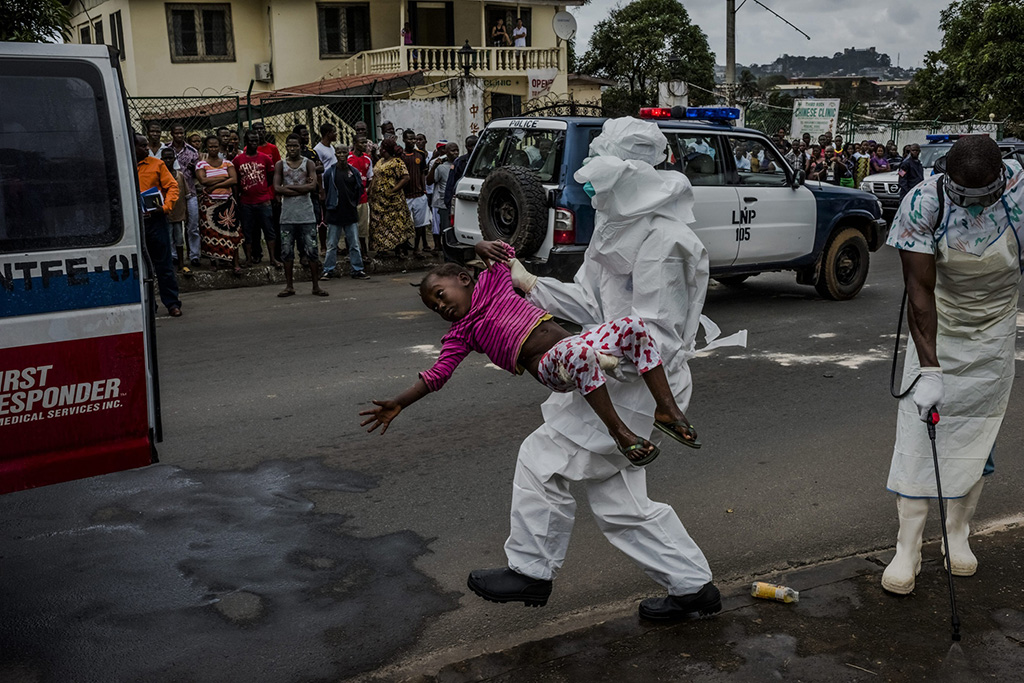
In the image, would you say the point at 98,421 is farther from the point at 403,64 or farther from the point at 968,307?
the point at 403,64

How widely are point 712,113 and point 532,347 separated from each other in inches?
274

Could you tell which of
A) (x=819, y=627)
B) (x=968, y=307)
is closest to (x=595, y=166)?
(x=968, y=307)

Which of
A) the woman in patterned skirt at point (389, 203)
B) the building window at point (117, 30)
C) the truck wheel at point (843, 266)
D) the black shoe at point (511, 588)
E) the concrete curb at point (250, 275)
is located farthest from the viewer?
the building window at point (117, 30)

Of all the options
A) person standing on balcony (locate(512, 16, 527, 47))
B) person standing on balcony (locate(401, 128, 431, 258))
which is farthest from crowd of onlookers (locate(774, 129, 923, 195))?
person standing on balcony (locate(512, 16, 527, 47))

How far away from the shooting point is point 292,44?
30.3 metres

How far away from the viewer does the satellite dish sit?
67.4 feet

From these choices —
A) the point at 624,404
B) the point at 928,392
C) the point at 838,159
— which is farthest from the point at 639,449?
the point at 838,159

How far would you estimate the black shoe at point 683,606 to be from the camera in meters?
3.67

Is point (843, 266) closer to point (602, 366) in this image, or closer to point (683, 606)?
point (683, 606)

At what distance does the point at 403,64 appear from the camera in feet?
96.0

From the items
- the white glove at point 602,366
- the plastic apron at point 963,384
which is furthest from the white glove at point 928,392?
the white glove at point 602,366

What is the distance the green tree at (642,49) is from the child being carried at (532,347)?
152ft

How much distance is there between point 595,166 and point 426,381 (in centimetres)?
101

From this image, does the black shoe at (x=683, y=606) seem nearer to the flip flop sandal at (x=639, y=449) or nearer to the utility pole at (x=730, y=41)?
the flip flop sandal at (x=639, y=449)
